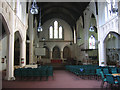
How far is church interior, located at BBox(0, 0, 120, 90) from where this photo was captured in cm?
1026

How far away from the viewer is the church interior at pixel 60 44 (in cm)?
1026

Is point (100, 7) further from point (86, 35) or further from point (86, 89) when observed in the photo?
point (86, 89)

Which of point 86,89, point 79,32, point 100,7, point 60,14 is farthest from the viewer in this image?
point 60,14

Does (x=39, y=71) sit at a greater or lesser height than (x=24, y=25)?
lesser

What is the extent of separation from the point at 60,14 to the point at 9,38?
22.1 meters

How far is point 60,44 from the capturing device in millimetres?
33594

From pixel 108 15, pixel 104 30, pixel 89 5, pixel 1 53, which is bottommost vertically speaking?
pixel 1 53

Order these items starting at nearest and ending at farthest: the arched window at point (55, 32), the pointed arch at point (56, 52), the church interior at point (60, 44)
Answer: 1. the church interior at point (60, 44)
2. the pointed arch at point (56, 52)
3. the arched window at point (55, 32)

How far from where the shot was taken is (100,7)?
53.6ft

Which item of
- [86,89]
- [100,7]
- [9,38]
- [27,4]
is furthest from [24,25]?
[86,89]

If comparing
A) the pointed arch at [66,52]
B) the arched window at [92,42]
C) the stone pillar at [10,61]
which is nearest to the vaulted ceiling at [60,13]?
the arched window at [92,42]

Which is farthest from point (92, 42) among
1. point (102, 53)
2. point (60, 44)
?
point (102, 53)

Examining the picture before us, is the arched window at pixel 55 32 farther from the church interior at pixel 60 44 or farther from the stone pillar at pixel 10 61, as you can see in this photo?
the stone pillar at pixel 10 61

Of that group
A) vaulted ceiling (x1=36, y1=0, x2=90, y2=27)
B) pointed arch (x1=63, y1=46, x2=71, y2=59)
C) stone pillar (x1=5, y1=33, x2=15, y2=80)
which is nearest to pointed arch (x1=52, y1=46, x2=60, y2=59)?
pointed arch (x1=63, y1=46, x2=71, y2=59)
